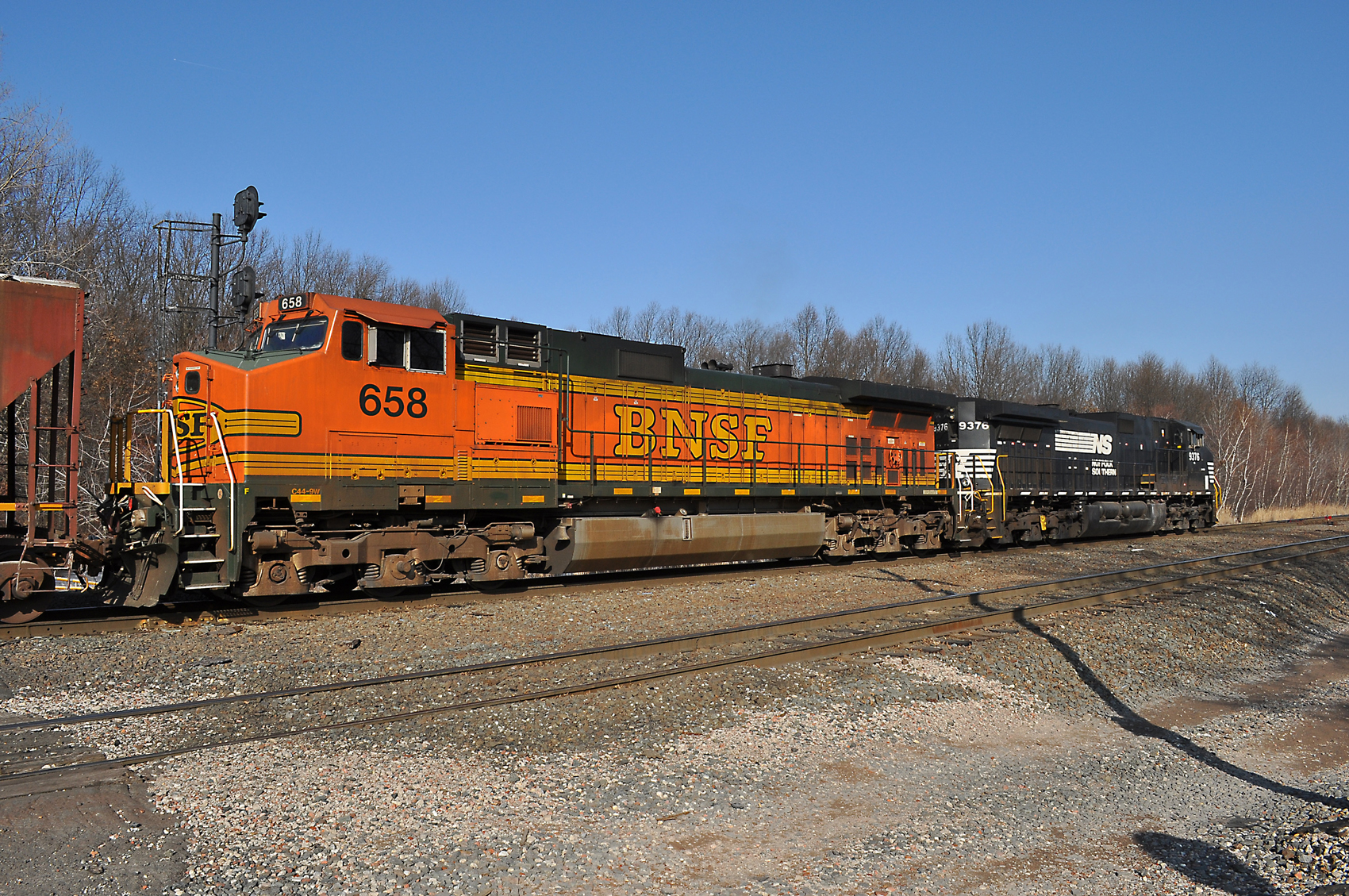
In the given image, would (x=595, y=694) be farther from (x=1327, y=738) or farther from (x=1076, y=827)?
(x=1327, y=738)

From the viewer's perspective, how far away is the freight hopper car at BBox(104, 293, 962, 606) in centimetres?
975

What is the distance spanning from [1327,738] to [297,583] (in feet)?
33.9

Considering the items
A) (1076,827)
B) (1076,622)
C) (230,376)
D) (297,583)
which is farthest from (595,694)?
(1076,622)

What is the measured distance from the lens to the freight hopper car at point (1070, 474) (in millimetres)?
20469

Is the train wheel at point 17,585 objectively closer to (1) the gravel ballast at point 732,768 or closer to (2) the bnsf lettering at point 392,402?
(1) the gravel ballast at point 732,768

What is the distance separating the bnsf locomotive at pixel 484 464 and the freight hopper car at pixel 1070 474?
0.71 metres

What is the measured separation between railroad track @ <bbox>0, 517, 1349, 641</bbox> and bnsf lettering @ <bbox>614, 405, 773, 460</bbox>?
2039 mm

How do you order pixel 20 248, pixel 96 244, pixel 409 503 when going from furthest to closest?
1. pixel 96 244
2. pixel 20 248
3. pixel 409 503

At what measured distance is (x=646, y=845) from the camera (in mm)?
4520

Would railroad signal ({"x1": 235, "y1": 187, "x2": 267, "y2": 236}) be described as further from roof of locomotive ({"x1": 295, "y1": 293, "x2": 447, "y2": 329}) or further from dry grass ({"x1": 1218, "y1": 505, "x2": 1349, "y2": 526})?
dry grass ({"x1": 1218, "y1": 505, "x2": 1349, "y2": 526})

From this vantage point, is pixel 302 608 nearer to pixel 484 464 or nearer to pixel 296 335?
pixel 484 464

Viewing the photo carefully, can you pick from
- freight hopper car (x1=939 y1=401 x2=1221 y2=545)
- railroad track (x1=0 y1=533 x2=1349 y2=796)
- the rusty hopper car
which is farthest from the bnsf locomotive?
railroad track (x1=0 y1=533 x2=1349 y2=796)

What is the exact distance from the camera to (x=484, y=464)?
38.5 feet

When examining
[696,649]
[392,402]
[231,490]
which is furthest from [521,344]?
[696,649]
